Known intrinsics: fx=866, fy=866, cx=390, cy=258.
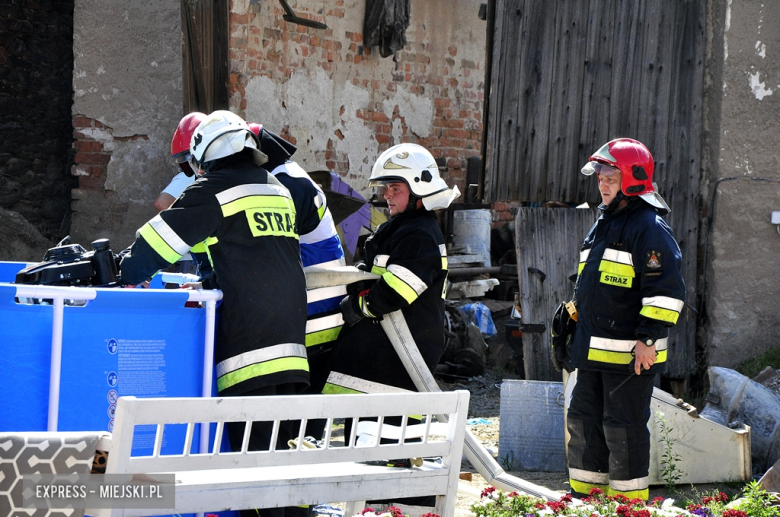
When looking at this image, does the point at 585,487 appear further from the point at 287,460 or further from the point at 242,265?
the point at 287,460

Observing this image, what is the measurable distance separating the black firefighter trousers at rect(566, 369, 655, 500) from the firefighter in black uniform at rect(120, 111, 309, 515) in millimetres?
1540

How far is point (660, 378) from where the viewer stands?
21.7 feet

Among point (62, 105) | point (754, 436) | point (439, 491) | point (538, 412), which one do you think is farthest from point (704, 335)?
point (62, 105)

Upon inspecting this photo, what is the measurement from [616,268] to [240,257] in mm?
1851

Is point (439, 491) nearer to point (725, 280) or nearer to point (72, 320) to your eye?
point (72, 320)

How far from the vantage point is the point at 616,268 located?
419 centimetres

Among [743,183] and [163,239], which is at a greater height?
[743,183]

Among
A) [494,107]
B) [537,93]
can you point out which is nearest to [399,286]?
[494,107]

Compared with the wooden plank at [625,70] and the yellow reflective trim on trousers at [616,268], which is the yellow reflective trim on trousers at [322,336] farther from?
the wooden plank at [625,70]

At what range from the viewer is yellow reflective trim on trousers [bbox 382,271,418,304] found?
391 cm

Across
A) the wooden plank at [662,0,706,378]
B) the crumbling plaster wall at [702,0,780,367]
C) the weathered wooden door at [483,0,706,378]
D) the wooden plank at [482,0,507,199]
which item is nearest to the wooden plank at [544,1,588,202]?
the weathered wooden door at [483,0,706,378]

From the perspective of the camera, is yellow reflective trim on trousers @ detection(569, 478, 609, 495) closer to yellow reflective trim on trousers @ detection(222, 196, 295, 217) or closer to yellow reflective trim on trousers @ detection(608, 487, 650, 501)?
yellow reflective trim on trousers @ detection(608, 487, 650, 501)

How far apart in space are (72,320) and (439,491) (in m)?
1.39

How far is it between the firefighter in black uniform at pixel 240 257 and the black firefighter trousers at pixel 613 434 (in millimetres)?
1540
